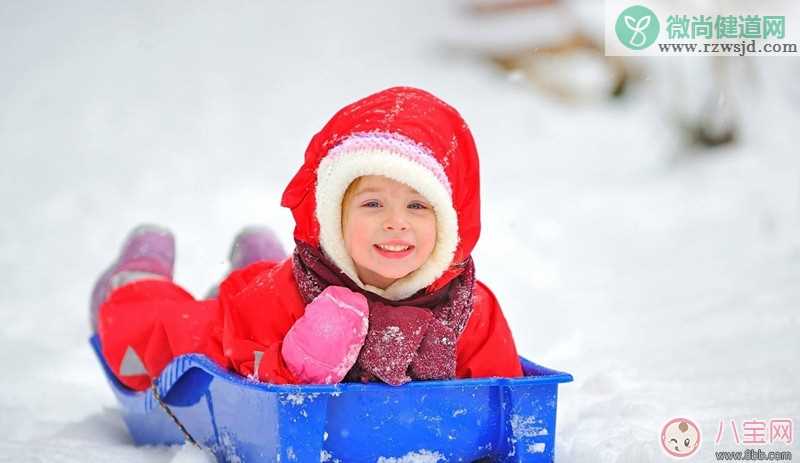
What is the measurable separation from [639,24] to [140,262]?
4.07m

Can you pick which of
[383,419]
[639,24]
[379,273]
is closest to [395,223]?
[379,273]

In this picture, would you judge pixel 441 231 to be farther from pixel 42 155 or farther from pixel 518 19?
pixel 518 19

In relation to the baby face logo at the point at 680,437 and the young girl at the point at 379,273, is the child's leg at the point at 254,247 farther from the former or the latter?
the baby face logo at the point at 680,437

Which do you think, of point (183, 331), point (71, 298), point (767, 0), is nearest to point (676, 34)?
point (767, 0)

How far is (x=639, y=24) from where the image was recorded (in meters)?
5.79

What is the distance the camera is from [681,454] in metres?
1.99

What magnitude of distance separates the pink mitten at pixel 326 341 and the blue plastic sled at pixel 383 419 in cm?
6

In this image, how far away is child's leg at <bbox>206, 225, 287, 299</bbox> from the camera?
298 centimetres

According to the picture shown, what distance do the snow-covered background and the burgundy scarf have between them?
0.41 m

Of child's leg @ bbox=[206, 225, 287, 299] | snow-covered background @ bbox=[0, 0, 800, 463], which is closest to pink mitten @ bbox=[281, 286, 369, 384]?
snow-covered background @ bbox=[0, 0, 800, 463]

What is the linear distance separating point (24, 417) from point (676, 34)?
191 inches

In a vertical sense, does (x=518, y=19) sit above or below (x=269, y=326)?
above

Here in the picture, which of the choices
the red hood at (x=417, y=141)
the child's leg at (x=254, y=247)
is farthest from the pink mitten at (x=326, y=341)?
the child's leg at (x=254, y=247)

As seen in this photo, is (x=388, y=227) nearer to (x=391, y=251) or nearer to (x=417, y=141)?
(x=391, y=251)
